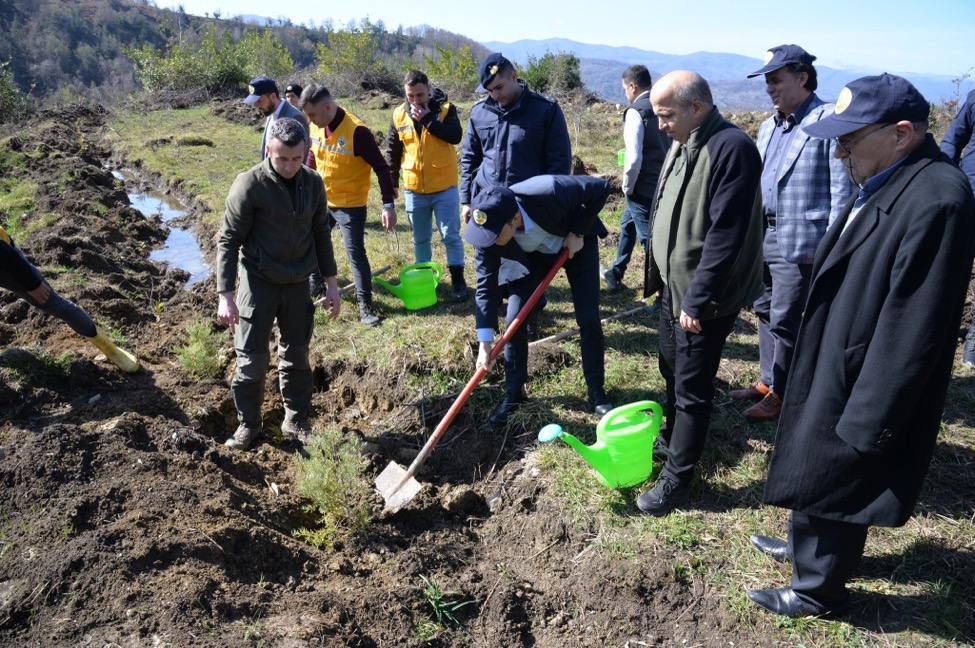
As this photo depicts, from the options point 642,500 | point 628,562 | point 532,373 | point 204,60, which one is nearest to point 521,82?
point 532,373

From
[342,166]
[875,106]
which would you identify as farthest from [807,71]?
[342,166]

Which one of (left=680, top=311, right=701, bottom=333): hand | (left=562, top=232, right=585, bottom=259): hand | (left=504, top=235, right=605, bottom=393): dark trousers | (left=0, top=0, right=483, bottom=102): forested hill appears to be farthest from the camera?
(left=0, top=0, right=483, bottom=102): forested hill

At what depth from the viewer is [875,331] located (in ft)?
6.06

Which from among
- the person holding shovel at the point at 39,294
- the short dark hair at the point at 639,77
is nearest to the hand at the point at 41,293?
the person holding shovel at the point at 39,294

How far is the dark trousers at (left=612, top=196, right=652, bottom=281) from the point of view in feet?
15.8

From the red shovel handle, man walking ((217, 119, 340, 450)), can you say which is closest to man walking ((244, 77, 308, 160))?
man walking ((217, 119, 340, 450))

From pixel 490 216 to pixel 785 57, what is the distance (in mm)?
1730

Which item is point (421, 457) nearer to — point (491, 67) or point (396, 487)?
point (396, 487)

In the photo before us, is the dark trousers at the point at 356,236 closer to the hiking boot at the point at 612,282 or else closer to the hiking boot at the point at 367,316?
the hiking boot at the point at 367,316

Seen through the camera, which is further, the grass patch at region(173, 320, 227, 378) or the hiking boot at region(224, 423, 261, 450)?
the grass patch at region(173, 320, 227, 378)

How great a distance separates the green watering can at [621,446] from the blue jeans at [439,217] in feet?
9.01

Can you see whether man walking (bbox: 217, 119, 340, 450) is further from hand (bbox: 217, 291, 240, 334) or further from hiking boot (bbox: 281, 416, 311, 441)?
hiking boot (bbox: 281, 416, 311, 441)

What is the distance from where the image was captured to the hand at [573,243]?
3.39 meters

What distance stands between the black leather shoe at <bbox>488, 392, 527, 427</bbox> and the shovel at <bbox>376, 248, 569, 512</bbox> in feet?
1.52
